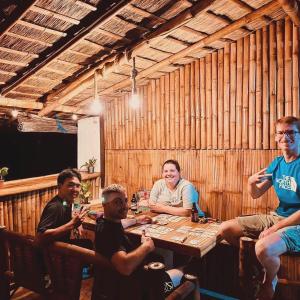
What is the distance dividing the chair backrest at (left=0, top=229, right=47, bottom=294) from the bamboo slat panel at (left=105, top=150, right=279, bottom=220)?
3.71 meters

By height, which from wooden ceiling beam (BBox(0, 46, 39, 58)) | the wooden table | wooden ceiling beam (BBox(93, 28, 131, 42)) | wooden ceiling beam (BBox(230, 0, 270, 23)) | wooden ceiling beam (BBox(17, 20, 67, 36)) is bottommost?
the wooden table

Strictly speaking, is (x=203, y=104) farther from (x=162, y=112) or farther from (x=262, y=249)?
(x=262, y=249)

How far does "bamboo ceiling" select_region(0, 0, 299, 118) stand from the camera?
13.7ft

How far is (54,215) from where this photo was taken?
146 inches

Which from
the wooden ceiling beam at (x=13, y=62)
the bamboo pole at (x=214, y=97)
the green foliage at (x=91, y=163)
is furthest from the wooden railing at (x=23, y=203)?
the bamboo pole at (x=214, y=97)

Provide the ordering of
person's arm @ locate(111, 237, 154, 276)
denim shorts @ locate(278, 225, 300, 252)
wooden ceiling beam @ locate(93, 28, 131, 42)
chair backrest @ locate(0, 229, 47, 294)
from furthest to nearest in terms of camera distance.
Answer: wooden ceiling beam @ locate(93, 28, 131, 42) < chair backrest @ locate(0, 229, 47, 294) < denim shorts @ locate(278, 225, 300, 252) < person's arm @ locate(111, 237, 154, 276)

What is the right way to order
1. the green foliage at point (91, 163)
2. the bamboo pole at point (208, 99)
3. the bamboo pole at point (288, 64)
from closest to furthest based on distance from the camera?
the bamboo pole at point (288, 64) < the bamboo pole at point (208, 99) < the green foliage at point (91, 163)

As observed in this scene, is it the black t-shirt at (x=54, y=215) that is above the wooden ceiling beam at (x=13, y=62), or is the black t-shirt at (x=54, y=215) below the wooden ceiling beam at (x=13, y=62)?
below

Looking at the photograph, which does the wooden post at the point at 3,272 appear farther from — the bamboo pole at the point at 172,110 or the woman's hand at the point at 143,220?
the bamboo pole at the point at 172,110

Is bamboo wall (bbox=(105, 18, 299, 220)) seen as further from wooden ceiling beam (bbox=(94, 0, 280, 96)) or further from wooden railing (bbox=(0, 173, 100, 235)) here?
wooden railing (bbox=(0, 173, 100, 235))

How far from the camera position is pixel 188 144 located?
6512 mm

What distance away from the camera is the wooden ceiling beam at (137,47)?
4375 millimetres

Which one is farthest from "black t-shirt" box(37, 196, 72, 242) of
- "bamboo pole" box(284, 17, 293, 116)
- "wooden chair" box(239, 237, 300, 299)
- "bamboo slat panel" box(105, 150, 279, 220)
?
"bamboo pole" box(284, 17, 293, 116)

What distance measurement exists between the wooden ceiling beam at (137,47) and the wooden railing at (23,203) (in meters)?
1.90
